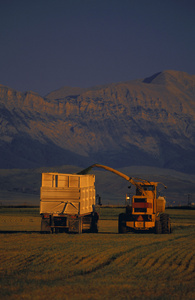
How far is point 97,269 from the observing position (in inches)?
911

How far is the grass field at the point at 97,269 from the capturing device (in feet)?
60.8

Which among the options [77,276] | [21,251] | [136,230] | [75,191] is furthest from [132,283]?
[136,230]

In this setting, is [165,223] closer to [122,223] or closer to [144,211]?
[144,211]

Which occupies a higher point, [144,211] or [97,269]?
[144,211]

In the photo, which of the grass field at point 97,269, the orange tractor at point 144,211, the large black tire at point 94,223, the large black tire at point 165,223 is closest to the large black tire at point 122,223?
the orange tractor at point 144,211

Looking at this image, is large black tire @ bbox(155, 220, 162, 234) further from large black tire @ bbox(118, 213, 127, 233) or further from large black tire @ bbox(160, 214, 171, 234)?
large black tire @ bbox(118, 213, 127, 233)

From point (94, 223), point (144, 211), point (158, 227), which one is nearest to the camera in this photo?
point (144, 211)

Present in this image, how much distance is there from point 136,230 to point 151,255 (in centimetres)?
1454

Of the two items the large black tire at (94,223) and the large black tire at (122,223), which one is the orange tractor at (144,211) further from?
the large black tire at (94,223)

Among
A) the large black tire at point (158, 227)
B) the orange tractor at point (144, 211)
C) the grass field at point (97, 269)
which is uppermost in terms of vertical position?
the orange tractor at point (144, 211)

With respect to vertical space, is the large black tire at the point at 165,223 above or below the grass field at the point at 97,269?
above

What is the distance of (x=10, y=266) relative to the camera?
77.9 feet

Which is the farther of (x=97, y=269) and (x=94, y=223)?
(x=94, y=223)

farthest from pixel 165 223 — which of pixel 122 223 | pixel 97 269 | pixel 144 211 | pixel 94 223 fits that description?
pixel 97 269
